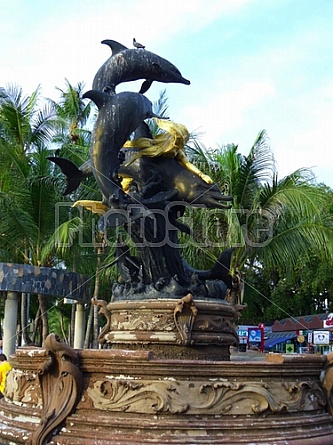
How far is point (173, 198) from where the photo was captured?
22.5ft

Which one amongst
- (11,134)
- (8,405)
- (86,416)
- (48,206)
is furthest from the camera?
(11,134)

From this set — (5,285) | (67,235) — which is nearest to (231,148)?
(67,235)

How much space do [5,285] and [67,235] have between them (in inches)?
78.8

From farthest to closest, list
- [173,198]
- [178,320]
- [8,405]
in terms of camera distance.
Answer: [173,198] → [178,320] → [8,405]

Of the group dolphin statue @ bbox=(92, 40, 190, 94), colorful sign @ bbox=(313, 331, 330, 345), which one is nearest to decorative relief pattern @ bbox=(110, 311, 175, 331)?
dolphin statue @ bbox=(92, 40, 190, 94)

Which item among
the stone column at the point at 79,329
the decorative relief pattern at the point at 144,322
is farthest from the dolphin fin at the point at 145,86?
the stone column at the point at 79,329

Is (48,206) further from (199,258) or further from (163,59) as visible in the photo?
(163,59)

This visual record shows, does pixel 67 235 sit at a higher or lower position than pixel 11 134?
lower

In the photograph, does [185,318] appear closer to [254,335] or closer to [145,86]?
[145,86]

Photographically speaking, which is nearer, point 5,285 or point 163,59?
point 163,59

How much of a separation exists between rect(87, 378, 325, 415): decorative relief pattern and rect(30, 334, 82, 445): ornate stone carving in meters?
0.18

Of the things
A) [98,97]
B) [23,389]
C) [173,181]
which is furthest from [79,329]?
[23,389]

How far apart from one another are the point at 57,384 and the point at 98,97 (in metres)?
3.52

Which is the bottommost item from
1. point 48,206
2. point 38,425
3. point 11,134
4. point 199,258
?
point 38,425
